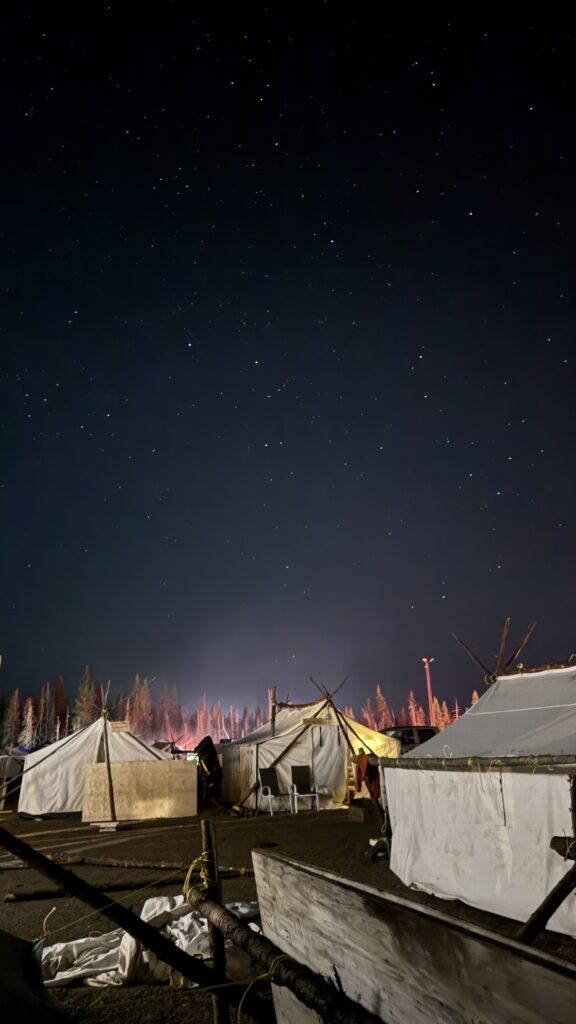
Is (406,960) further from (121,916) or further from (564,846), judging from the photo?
(564,846)

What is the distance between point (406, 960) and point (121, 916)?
2.26m

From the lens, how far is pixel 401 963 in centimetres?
158

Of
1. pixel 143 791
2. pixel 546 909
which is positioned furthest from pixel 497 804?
pixel 143 791

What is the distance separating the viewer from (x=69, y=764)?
686 inches

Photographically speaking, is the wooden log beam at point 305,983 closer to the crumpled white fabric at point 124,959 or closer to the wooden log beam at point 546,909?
the wooden log beam at point 546,909

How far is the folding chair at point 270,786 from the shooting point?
1617 cm

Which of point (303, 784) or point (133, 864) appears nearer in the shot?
point (133, 864)

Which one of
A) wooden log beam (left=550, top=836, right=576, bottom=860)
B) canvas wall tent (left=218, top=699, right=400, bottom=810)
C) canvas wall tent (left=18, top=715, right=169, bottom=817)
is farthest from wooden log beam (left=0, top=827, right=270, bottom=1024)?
canvas wall tent (left=18, top=715, right=169, bottom=817)

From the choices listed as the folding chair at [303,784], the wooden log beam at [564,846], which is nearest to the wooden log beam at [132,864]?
the wooden log beam at [564,846]

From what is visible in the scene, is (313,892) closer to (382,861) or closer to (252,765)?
(382,861)

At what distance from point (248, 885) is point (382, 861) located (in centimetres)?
289

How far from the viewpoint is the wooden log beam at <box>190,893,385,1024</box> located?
5.83 feet

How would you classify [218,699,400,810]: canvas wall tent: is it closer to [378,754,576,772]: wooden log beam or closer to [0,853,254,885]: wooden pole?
[0,853,254,885]: wooden pole

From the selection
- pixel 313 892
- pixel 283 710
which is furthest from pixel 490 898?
pixel 283 710
